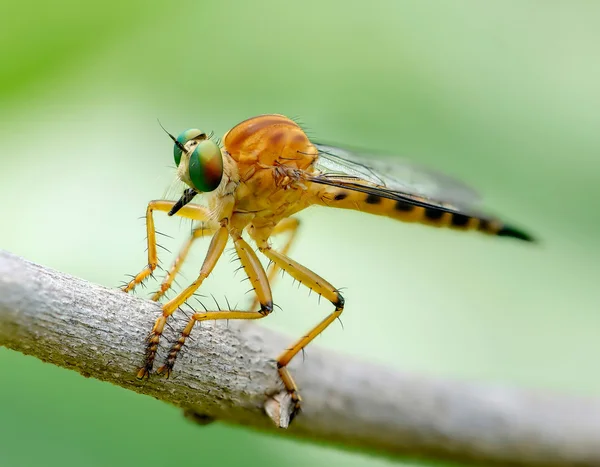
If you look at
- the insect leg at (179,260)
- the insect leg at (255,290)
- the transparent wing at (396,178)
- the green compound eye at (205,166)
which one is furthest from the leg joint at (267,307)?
the transparent wing at (396,178)

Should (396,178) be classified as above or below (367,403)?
above

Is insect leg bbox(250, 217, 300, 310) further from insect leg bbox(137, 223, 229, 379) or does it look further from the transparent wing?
insect leg bbox(137, 223, 229, 379)

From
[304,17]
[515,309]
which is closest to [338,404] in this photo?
[515,309]

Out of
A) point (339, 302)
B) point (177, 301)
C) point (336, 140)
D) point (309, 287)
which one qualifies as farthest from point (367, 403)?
point (336, 140)

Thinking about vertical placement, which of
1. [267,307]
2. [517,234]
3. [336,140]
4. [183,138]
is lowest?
[267,307]

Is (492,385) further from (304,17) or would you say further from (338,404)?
(304,17)

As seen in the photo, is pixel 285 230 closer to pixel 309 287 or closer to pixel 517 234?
pixel 309 287

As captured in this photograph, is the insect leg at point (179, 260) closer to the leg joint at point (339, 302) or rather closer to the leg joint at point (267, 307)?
the leg joint at point (267, 307)
